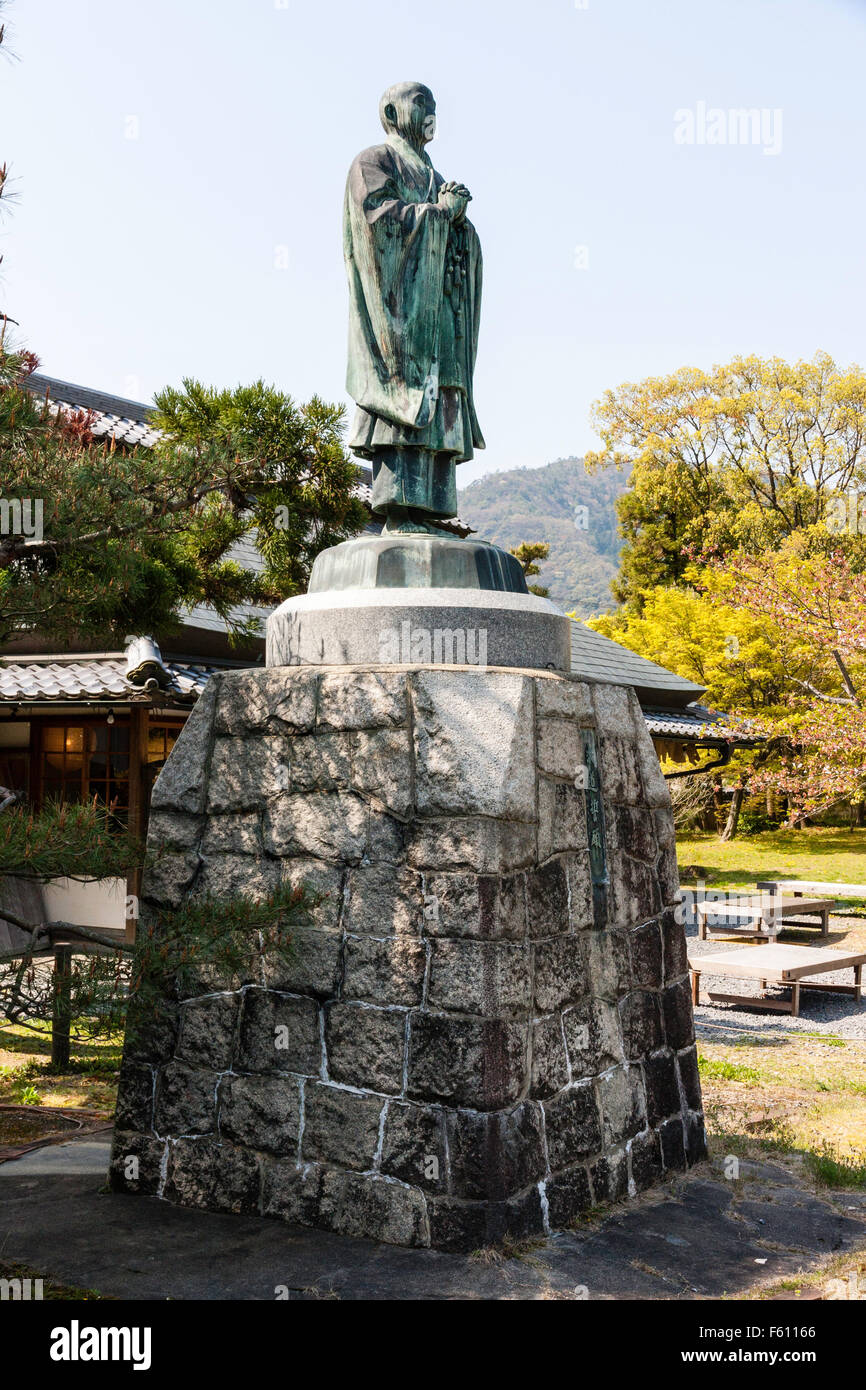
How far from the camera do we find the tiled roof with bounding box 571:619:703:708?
17562 mm

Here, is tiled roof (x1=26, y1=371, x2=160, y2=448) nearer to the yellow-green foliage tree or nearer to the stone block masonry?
the stone block masonry

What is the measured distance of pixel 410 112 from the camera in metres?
4.71

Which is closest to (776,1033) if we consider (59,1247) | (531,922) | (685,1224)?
(685,1224)

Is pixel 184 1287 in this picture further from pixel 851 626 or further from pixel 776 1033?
pixel 851 626

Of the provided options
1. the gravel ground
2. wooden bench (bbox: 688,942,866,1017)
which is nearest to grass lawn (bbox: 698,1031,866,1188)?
the gravel ground

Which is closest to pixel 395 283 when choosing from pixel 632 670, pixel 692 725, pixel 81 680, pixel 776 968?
pixel 81 680

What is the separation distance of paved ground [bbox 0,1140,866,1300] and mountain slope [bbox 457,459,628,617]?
101 meters

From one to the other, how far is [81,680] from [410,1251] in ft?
21.9

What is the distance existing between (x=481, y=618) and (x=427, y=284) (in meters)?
1.47

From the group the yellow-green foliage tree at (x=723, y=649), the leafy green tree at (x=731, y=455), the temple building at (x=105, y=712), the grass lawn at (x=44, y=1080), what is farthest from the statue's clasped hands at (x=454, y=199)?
the leafy green tree at (x=731, y=455)

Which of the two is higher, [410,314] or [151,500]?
[410,314]

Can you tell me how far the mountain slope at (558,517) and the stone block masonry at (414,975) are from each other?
10072cm

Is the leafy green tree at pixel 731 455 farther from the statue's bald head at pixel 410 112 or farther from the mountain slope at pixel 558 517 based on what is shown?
the mountain slope at pixel 558 517

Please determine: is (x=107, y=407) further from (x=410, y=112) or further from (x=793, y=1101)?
(x=793, y=1101)
